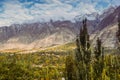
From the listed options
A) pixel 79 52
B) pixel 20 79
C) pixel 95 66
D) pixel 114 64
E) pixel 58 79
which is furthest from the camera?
pixel 58 79

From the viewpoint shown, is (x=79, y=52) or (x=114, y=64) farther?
(x=114, y=64)

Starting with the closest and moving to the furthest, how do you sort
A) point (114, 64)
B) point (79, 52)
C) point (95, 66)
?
point (79, 52) → point (95, 66) → point (114, 64)

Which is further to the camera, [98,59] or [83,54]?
[98,59]

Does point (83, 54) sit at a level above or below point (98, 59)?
above

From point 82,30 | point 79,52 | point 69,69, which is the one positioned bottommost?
point 69,69

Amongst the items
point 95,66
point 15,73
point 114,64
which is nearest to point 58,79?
point 114,64

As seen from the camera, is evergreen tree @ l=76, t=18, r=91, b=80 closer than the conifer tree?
Yes

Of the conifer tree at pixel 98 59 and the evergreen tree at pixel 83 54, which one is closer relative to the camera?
the evergreen tree at pixel 83 54

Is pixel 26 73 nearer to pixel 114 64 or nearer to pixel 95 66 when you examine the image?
pixel 95 66

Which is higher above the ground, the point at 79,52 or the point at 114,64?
the point at 79,52

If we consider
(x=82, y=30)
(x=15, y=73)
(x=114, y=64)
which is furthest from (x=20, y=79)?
(x=114, y=64)

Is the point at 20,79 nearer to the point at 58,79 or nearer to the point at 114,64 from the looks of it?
the point at 114,64
